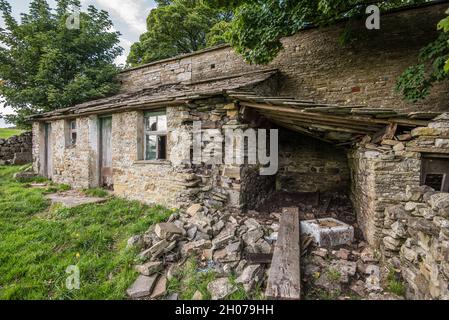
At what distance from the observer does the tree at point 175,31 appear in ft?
41.5

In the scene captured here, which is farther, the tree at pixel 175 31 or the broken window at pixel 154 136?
the tree at pixel 175 31

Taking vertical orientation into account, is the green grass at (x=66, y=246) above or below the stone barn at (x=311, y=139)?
below

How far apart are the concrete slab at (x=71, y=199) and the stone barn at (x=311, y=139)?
2.04 ft

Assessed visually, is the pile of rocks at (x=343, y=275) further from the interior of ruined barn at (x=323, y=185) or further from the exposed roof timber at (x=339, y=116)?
the exposed roof timber at (x=339, y=116)

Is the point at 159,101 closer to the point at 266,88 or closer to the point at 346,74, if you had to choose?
the point at 266,88

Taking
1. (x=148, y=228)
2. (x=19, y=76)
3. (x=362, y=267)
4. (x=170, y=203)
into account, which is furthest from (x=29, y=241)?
(x=19, y=76)

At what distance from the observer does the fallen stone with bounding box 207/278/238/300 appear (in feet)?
8.16

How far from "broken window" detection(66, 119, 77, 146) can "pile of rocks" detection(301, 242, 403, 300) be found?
8829mm

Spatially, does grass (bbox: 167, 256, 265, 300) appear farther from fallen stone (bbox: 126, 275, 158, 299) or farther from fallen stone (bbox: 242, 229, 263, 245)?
fallen stone (bbox: 242, 229, 263, 245)

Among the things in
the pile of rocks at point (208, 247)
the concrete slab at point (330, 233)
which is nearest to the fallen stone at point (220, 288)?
the pile of rocks at point (208, 247)

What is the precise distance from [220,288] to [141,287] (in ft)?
3.49

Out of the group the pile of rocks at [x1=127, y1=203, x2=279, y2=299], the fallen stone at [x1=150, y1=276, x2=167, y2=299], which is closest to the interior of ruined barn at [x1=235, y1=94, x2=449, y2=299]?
the pile of rocks at [x1=127, y1=203, x2=279, y2=299]

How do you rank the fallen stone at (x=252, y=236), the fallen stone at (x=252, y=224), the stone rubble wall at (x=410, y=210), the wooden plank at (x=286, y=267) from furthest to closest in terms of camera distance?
the fallen stone at (x=252, y=224) < the fallen stone at (x=252, y=236) < the wooden plank at (x=286, y=267) < the stone rubble wall at (x=410, y=210)

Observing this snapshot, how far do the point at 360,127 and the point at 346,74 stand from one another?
303 cm
